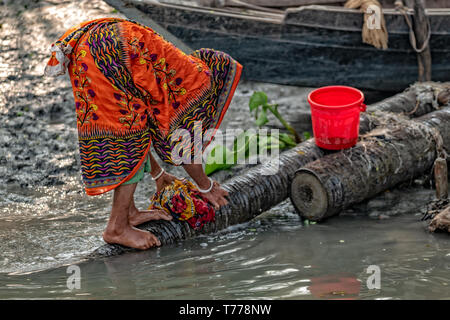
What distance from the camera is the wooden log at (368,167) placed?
4172mm

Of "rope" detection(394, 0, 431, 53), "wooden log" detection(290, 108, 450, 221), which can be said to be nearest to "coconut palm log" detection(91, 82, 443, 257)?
"wooden log" detection(290, 108, 450, 221)

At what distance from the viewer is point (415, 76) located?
6172 mm

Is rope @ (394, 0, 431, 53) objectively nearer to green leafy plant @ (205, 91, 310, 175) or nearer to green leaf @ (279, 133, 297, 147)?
green leafy plant @ (205, 91, 310, 175)

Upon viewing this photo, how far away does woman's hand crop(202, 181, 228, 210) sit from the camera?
4070 mm

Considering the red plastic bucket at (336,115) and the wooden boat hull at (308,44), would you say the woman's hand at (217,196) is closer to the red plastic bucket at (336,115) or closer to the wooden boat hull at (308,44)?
the red plastic bucket at (336,115)

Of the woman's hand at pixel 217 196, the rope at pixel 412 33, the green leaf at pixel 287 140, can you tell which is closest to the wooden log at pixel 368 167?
the woman's hand at pixel 217 196

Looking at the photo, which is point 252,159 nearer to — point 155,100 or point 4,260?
point 155,100

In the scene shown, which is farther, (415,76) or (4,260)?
(415,76)

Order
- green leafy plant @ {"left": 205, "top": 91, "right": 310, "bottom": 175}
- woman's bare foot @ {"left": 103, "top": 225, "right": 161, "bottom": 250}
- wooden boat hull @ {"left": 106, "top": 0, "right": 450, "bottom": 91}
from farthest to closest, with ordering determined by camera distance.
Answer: wooden boat hull @ {"left": 106, "top": 0, "right": 450, "bottom": 91}
green leafy plant @ {"left": 205, "top": 91, "right": 310, "bottom": 175}
woman's bare foot @ {"left": 103, "top": 225, "right": 161, "bottom": 250}

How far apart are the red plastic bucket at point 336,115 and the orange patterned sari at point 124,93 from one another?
35.1 inches

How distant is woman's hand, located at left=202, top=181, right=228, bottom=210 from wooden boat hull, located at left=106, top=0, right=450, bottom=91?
2540 mm

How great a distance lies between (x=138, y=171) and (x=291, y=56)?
3.12 meters
